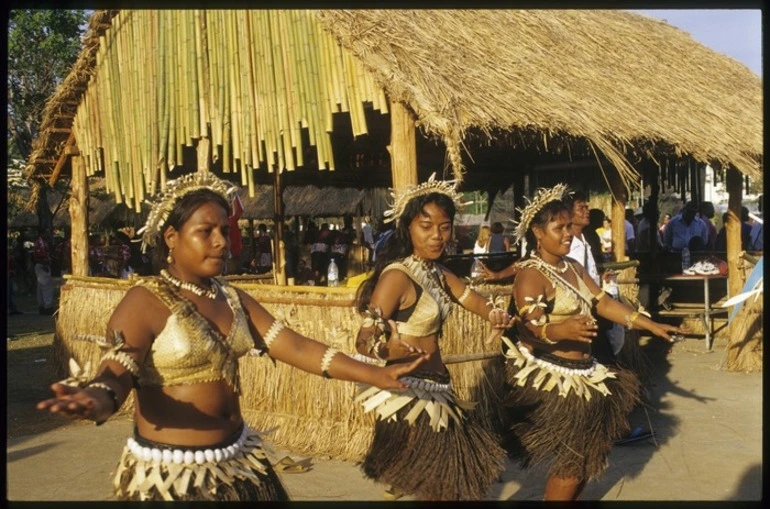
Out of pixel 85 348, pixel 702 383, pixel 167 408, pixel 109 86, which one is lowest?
pixel 702 383

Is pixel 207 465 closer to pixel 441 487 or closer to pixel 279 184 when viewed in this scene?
pixel 441 487

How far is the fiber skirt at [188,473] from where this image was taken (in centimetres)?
287

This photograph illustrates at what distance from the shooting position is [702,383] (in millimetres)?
8898

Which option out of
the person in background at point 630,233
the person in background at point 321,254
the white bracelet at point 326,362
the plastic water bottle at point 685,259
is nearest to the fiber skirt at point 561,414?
the white bracelet at point 326,362

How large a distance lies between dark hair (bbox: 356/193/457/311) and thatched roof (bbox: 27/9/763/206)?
5.14ft

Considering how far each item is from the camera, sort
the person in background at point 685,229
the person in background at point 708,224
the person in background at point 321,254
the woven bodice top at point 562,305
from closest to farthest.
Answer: the woven bodice top at point 562,305, the person in background at point 685,229, the person in background at point 708,224, the person in background at point 321,254

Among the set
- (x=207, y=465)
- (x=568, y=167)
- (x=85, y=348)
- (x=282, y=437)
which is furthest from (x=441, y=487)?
(x=568, y=167)

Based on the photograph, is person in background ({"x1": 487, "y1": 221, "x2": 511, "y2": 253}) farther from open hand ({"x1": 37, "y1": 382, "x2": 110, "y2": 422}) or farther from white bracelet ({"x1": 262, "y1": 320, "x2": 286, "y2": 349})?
open hand ({"x1": 37, "y1": 382, "x2": 110, "y2": 422})

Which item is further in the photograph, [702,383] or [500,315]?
[702,383]

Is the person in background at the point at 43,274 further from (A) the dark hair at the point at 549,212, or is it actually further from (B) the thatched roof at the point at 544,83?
(A) the dark hair at the point at 549,212

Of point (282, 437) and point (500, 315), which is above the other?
point (500, 315)

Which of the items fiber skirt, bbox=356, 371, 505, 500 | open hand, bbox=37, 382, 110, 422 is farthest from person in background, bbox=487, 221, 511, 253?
open hand, bbox=37, 382, 110, 422

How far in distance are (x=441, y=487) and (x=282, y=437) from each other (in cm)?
296

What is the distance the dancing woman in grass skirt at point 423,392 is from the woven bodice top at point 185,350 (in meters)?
0.90
